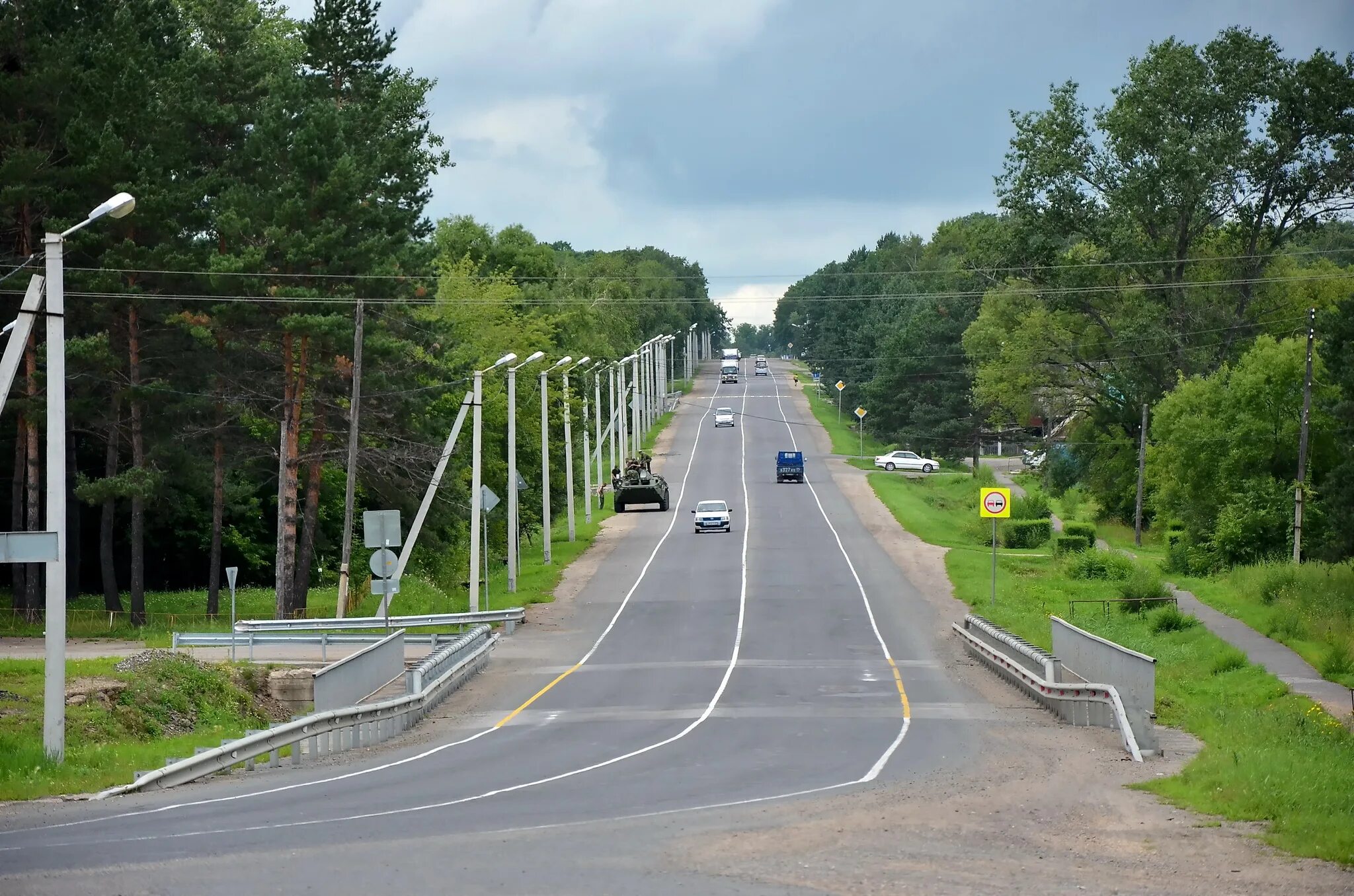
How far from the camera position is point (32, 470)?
45.3 metres

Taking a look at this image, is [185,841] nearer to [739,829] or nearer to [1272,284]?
[739,829]

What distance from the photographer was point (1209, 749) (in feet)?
68.2

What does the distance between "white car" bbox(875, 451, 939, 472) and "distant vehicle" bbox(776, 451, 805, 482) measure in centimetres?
1348

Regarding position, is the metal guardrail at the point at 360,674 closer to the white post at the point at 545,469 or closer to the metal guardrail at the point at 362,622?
the metal guardrail at the point at 362,622

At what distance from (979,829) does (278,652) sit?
26.6 meters

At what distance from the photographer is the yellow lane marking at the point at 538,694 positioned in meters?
27.6

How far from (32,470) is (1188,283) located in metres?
51.9

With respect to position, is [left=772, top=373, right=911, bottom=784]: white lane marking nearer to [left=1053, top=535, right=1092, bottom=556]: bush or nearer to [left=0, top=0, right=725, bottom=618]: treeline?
[left=1053, top=535, right=1092, bottom=556]: bush

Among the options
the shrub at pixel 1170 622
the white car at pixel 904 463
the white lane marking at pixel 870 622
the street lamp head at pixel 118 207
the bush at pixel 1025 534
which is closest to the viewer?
the street lamp head at pixel 118 207

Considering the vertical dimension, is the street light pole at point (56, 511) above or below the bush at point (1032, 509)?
above

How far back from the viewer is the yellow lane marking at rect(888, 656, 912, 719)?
2759 centimetres

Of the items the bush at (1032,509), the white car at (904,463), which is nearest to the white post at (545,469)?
the bush at (1032,509)

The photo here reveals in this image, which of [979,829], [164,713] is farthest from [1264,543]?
[979,829]

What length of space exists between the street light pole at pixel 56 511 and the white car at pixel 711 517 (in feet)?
159
